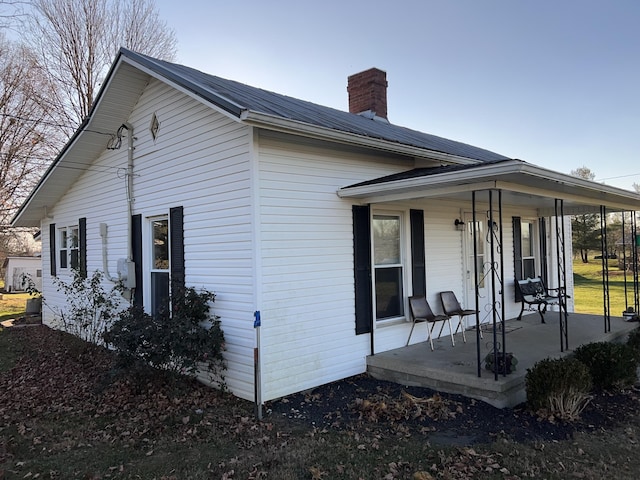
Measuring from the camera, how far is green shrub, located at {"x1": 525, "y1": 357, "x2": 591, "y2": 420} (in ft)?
14.9

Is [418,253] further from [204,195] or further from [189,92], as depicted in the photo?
[189,92]

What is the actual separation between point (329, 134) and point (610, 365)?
443 cm

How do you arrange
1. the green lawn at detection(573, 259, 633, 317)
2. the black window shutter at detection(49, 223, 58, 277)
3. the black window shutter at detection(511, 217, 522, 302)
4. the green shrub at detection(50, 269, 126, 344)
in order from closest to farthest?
1. the green shrub at detection(50, 269, 126, 344)
2. the black window shutter at detection(511, 217, 522, 302)
3. the black window shutter at detection(49, 223, 58, 277)
4. the green lawn at detection(573, 259, 633, 317)

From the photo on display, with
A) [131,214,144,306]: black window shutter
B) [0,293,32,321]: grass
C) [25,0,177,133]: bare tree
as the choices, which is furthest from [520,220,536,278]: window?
[25,0,177,133]: bare tree

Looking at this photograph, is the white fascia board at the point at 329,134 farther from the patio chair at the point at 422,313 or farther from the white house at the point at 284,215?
the patio chair at the point at 422,313

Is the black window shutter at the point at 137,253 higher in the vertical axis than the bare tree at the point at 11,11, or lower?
lower

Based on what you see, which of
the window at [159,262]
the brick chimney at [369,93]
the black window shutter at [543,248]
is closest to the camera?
the window at [159,262]

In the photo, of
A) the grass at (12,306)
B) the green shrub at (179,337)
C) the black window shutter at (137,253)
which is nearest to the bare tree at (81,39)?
the grass at (12,306)

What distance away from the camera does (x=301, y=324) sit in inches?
222

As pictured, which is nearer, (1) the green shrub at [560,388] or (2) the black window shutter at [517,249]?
(1) the green shrub at [560,388]

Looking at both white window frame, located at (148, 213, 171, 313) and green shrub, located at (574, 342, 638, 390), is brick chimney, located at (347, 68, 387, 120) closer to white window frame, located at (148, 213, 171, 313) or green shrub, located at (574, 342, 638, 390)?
white window frame, located at (148, 213, 171, 313)

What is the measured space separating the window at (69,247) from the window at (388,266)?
7511 mm

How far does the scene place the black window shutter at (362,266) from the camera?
6.29 metres

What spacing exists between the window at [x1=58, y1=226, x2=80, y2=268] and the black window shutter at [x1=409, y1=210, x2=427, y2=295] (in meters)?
7.88
